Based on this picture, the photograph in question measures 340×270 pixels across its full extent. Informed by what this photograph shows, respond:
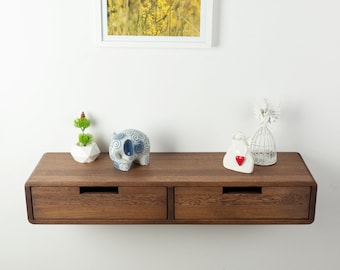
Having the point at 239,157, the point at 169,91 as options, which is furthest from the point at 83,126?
the point at 239,157

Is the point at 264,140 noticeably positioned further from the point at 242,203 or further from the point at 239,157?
the point at 242,203

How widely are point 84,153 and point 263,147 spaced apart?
0.68m

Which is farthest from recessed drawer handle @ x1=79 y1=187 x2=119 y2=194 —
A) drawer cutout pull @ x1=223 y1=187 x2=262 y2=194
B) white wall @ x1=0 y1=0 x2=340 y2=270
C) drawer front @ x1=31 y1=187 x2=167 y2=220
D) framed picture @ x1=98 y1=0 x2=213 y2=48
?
framed picture @ x1=98 y1=0 x2=213 y2=48

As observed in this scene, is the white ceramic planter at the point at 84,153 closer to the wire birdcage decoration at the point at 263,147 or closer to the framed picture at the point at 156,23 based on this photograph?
the framed picture at the point at 156,23

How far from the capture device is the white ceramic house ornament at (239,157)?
5.81 ft

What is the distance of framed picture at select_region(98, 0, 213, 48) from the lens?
1799 millimetres

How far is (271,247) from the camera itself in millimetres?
2119

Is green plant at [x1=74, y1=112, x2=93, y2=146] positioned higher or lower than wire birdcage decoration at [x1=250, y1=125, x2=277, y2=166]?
higher

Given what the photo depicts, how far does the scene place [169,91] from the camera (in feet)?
6.24

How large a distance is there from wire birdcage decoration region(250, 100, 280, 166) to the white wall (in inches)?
1.7

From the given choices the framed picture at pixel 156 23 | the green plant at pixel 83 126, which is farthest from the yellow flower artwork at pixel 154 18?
the green plant at pixel 83 126

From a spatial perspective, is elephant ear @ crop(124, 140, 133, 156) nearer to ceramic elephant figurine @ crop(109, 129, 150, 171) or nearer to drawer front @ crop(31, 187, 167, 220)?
ceramic elephant figurine @ crop(109, 129, 150, 171)
